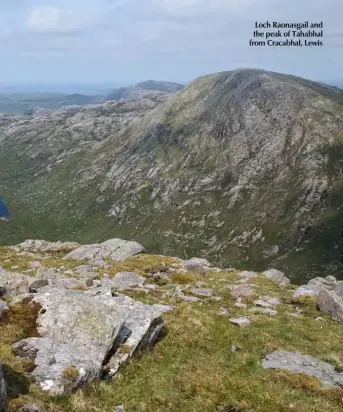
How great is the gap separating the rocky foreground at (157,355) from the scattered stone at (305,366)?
6 centimetres

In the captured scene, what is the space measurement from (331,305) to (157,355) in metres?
19.0

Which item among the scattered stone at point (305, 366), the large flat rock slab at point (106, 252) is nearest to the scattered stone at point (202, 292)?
the scattered stone at point (305, 366)

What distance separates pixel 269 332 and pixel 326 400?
373 inches

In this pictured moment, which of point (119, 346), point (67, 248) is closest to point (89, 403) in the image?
point (119, 346)

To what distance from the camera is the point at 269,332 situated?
26.4 meters

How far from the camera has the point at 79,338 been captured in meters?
19.0

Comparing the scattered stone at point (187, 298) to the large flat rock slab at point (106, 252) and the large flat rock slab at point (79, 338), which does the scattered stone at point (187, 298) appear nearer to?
the large flat rock slab at point (79, 338)

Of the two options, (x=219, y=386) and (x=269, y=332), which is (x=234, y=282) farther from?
(x=219, y=386)

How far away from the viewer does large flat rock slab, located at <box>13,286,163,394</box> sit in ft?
53.4

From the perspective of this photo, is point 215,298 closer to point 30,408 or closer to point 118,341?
point 118,341

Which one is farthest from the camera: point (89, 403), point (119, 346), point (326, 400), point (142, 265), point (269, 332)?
point (142, 265)

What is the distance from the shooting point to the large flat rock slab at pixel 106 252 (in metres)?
63.4

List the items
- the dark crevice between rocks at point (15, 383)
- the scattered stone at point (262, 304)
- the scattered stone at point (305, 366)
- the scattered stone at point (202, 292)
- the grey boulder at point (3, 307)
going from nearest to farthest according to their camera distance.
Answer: the dark crevice between rocks at point (15, 383) → the scattered stone at point (305, 366) → the grey boulder at point (3, 307) → the scattered stone at point (262, 304) → the scattered stone at point (202, 292)

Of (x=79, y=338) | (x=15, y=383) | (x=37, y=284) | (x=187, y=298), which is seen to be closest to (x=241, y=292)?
(x=187, y=298)
